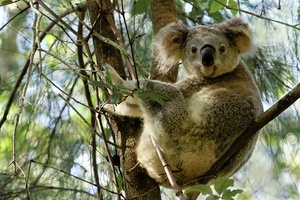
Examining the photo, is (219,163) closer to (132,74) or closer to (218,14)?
(132,74)

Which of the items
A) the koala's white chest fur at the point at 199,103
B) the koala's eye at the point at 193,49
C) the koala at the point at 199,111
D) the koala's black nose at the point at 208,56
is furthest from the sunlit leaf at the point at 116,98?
the koala's eye at the point at 193,49

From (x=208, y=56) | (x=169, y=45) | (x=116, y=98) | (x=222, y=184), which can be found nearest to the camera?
(x=222, y=184)

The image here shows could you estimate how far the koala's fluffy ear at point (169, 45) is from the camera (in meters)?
3.88

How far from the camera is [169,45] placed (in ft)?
13.5

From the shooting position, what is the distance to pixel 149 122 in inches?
131

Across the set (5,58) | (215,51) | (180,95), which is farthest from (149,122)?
(5,58)

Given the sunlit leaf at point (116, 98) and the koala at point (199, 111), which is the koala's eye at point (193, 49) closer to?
the koala at point (199, 111)

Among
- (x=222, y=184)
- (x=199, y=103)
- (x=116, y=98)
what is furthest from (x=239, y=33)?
(x=222, y=184)

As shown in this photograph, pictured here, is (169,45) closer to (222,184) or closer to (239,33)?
(239,33)

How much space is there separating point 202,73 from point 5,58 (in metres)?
4.51

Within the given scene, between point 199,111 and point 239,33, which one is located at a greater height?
point 239,33

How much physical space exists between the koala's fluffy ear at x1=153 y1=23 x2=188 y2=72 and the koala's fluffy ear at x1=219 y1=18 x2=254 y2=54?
337mm

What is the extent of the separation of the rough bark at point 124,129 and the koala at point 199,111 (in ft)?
0.18

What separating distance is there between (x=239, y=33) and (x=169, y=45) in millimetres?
568
